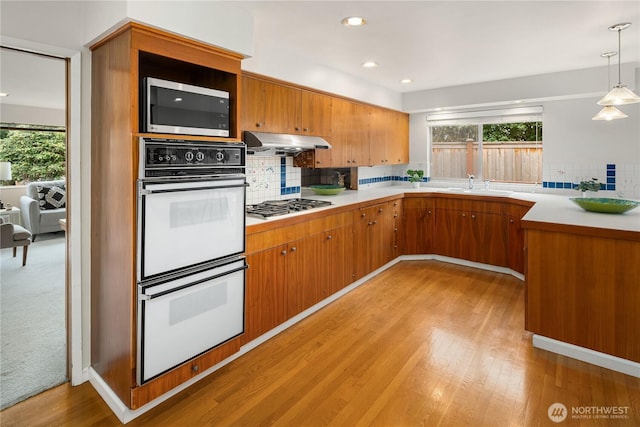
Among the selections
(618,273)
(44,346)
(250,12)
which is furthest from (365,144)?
(44,346)

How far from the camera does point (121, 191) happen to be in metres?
1.90

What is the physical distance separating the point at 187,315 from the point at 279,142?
1.53 metres

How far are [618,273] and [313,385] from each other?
2.04m

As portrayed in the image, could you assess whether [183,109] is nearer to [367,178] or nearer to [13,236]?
[367,178]

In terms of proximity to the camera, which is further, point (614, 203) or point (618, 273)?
point (614, 203)

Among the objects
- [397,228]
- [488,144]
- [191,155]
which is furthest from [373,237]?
[191,155]

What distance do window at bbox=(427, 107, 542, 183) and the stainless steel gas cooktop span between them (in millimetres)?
2771

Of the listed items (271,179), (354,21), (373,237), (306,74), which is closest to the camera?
(354,21)

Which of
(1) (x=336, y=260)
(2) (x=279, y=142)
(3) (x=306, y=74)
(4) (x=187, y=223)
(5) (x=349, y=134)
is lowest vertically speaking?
(1) (x=336, y=260)

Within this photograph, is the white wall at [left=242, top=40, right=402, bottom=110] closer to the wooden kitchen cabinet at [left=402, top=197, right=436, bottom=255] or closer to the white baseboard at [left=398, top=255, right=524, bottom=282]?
the wooden kitchen cabinet at [left=402, top=197, right=436, bottom=255]

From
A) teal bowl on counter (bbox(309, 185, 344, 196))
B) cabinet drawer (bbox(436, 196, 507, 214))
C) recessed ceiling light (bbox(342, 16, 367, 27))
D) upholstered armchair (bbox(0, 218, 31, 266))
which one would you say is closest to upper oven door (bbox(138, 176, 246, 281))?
recessed ceiling light (bbox(342, 16, 367, 27))

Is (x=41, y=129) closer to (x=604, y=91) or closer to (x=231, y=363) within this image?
(x=231, y=363)

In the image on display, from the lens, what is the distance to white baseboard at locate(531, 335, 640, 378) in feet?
7.48

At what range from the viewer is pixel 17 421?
188cm
